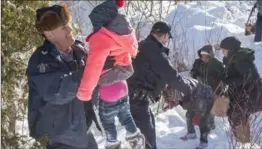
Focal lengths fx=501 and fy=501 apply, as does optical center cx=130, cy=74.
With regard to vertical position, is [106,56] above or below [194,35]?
above

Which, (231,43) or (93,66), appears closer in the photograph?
(93,66)

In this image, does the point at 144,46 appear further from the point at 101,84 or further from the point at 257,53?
the point at 257,53

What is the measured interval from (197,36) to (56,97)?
714cm

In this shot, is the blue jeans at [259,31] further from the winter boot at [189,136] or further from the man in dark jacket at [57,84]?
the man in dark jacket at [57,84]

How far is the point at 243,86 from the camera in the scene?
5.28 meters

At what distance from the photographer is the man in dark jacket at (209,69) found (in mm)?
5867

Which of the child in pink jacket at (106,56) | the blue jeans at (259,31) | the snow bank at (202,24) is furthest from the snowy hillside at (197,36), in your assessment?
the child in pink jacket at (106,56)

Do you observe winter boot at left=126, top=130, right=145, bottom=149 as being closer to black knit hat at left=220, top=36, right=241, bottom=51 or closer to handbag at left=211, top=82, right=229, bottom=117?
handbag at left=211, top=82, right=229, bottom=117

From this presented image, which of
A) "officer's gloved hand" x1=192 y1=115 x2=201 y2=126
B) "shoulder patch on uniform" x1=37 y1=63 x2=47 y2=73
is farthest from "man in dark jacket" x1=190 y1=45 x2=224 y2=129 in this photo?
"shoulder patch on uniform" x1=37 y1=63 x2=47 y2=73

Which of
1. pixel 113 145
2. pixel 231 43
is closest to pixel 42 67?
pixel 113 145

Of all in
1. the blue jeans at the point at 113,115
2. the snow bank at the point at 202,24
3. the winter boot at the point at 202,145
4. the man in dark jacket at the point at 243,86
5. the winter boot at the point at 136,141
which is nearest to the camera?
the blue jeans at the point at 113,115

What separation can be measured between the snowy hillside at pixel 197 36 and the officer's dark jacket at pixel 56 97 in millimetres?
2274

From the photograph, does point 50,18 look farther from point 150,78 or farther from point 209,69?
point 209,69

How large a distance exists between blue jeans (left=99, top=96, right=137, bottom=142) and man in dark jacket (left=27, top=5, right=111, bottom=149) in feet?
1.09
